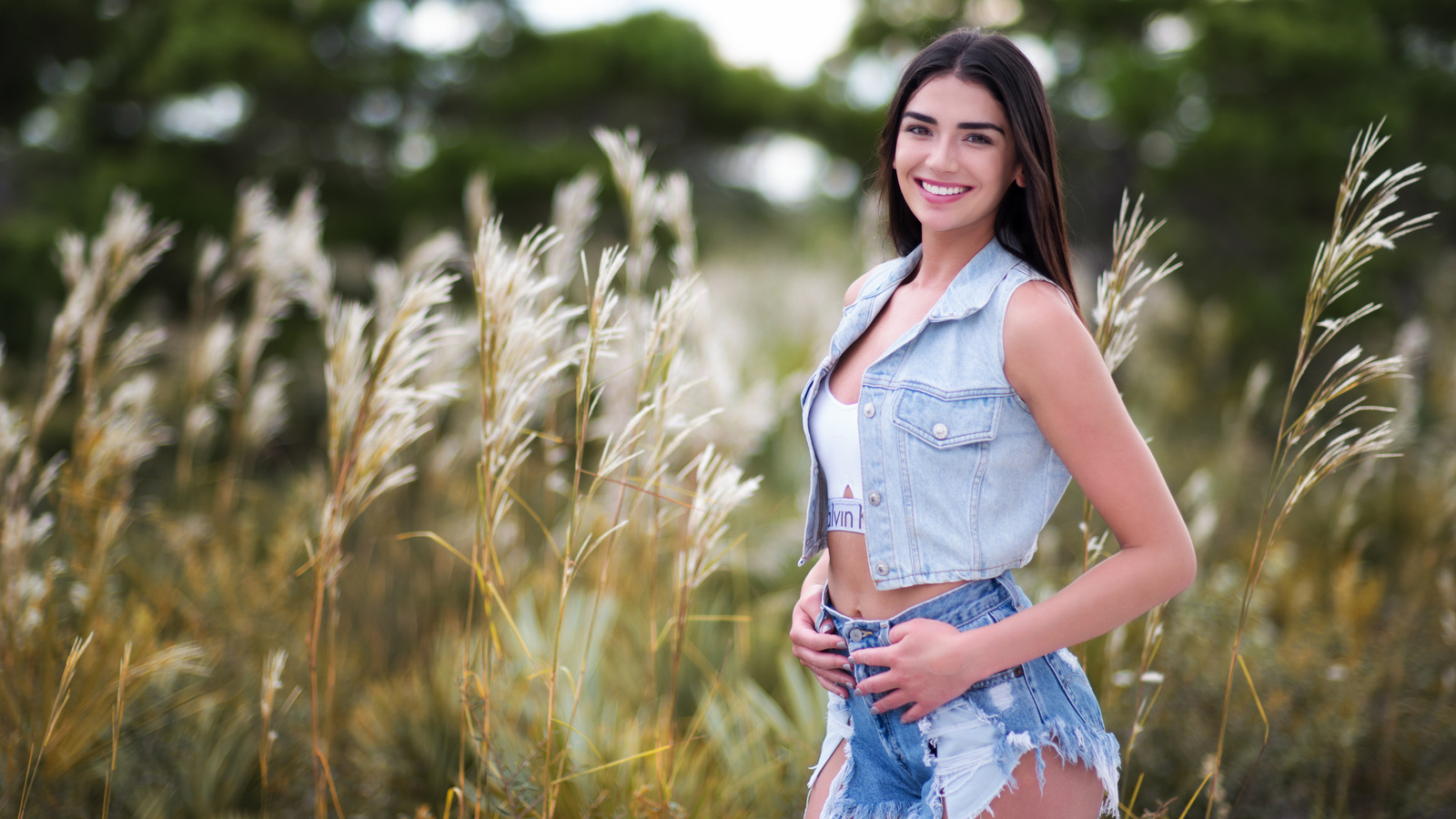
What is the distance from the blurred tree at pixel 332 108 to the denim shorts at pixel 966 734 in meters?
6.78

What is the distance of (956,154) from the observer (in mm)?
1365

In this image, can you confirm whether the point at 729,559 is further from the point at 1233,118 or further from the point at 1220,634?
the point at 1233,118

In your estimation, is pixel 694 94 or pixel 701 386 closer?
pixel 701 386

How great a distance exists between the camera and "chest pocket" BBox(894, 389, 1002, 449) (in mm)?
1279

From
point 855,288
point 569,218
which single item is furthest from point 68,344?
point 855,288

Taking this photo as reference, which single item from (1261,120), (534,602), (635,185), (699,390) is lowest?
(534,602)

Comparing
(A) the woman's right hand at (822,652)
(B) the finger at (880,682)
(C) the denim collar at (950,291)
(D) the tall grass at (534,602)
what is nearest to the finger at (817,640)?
(A) the woman's right hand at (822,652)

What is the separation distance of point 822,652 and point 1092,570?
422mm

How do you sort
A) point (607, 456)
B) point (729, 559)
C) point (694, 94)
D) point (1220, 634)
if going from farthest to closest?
point (694, 94) < point (729, 559) < point (1220, 634) < point (607, 456)

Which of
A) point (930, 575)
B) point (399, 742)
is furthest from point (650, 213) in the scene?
point (399, 742)

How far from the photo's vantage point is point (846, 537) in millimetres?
1440

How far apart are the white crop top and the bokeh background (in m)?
0.56

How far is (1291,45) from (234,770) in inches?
295

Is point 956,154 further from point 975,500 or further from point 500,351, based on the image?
point 500,351
